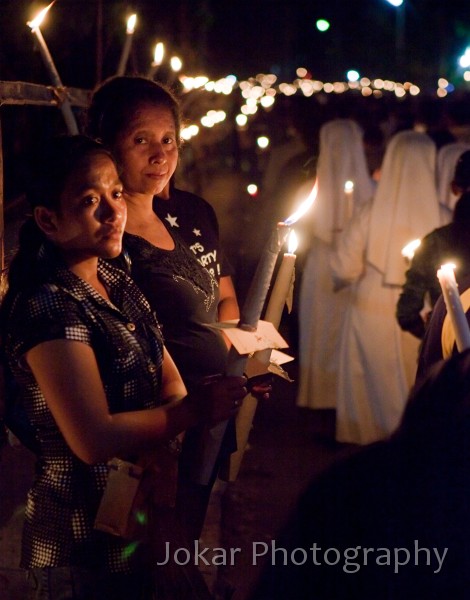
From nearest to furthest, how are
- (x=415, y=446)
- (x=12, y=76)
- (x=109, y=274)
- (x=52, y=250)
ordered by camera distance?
(x=415, y=446) < (x=52, y=250) < (x=109, y=274) < (x=12, y=76)

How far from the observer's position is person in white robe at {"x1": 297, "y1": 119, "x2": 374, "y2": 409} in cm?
773

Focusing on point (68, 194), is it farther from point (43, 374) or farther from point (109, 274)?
point (43, 374)

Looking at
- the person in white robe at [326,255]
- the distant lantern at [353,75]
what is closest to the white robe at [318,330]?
the person in white robe at [326,255]

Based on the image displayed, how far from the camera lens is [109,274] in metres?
2.54

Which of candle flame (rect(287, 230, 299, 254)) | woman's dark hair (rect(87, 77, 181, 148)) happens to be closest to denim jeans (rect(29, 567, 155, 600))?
candle flame (rect(287, 230, 299, 254))

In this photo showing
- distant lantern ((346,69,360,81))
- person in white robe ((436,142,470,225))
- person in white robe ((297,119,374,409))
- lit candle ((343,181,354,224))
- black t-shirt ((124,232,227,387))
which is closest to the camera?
black t-shirt ((124,232,227,387))

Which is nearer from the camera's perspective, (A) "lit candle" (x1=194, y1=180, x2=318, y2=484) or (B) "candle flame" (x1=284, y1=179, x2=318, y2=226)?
(A) "lit candle" (x1=194, y1=180, x2=318, y2=484)

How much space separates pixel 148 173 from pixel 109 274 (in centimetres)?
68

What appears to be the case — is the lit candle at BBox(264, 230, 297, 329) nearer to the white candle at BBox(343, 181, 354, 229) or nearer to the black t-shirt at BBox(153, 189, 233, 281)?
the black t-shirt at BBox(153, 189, 233, 281)

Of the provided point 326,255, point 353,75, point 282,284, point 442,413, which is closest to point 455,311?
point 282,284

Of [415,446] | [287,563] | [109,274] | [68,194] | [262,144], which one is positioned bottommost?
[287,563]

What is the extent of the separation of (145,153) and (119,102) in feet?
0.64

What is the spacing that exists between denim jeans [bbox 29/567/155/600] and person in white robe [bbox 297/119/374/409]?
5232 millimetres

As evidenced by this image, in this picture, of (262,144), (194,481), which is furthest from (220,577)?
(262,144)
